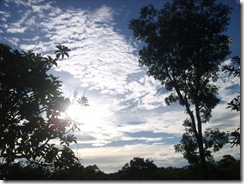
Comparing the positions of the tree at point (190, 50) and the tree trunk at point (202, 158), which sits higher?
the tree at point (190, 50)

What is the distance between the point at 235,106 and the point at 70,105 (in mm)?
8393

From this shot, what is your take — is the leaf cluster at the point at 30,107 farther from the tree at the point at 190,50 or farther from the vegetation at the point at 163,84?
the tree at the point at 190,50

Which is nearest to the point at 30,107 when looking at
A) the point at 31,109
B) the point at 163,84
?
the point at 31,109

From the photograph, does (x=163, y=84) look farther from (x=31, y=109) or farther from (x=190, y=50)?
(x=31, y=109)

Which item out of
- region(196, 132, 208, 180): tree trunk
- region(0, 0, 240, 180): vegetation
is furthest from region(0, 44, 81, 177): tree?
region(196, 132, 208, 180): tree trunk

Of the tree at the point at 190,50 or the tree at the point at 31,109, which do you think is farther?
the tree at the point at 190,50

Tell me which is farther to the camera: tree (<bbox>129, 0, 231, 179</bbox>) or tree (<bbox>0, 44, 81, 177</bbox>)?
tree (<bbox>129, 0, 231, 179</bbox>)

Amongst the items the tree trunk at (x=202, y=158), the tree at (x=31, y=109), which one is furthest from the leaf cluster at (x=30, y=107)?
the tree trunk at (x=202, y=158)

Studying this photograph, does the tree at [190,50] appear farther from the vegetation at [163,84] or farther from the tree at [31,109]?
the tree at [31,109]

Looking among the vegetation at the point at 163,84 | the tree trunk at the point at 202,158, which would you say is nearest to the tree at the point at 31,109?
the vegetation at the point at 163,84

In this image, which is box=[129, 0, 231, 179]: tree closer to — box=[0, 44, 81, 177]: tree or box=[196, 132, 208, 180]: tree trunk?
box=[196, 132, 208, 180]: tree trunk

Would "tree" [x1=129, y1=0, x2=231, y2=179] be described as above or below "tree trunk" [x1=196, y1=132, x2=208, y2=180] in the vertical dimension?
above

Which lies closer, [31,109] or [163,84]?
[31,109]

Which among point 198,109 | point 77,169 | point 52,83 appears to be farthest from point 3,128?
point 198,109
